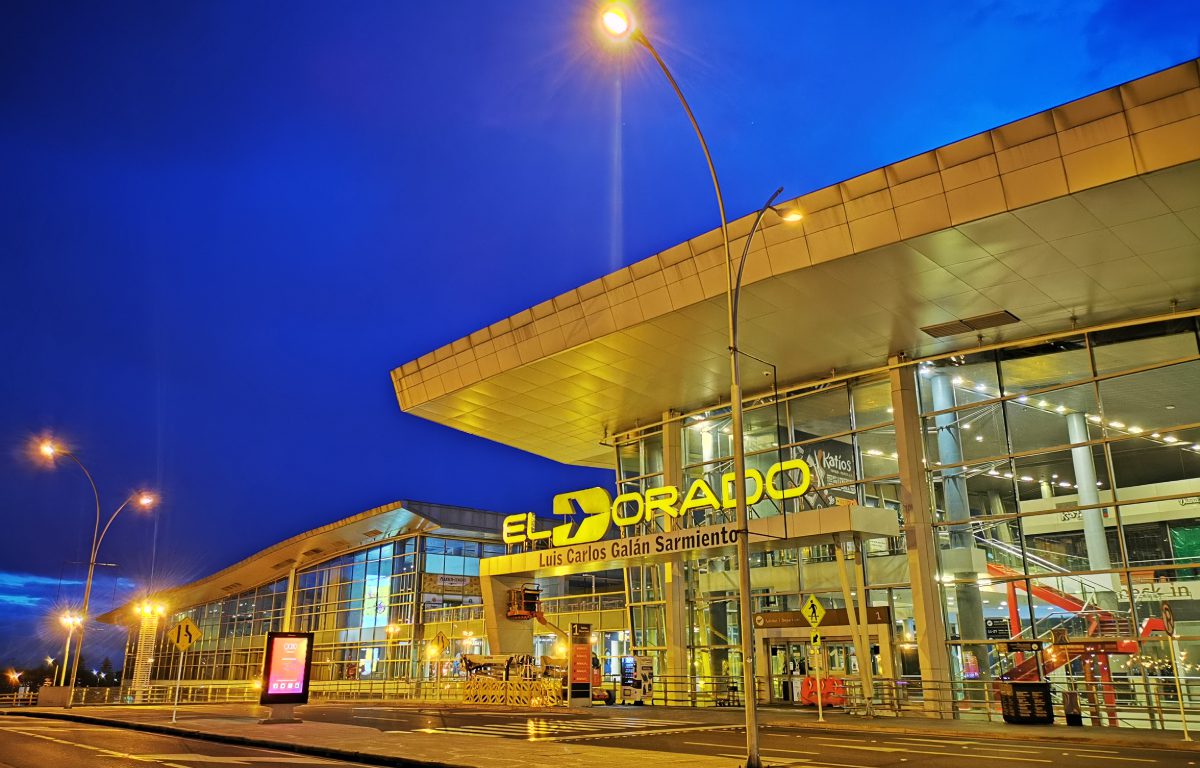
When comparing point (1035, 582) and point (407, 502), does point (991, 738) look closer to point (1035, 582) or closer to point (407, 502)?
point (1035, 582)

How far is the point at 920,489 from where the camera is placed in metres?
25.9

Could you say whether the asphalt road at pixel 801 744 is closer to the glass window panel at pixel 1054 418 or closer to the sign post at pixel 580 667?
the sign post at pixel 580 667

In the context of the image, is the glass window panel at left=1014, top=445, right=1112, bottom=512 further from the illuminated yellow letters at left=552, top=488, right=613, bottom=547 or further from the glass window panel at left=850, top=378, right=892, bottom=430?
the illuminated yellow letters at left=552, top=488, right=613, bottom=547

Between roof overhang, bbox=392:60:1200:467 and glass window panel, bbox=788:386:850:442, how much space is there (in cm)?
86

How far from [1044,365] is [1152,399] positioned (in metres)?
2.93

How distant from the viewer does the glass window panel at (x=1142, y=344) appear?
22.8 m

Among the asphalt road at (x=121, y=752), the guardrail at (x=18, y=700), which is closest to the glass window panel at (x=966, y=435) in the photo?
the asphalt road at (x=121, y=752)

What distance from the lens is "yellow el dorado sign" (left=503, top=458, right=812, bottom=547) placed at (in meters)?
25.7

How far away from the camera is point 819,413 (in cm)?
3022

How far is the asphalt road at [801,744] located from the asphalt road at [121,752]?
4.00 m

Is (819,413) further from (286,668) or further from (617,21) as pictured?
(617,21)

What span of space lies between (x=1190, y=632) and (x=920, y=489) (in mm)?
7450

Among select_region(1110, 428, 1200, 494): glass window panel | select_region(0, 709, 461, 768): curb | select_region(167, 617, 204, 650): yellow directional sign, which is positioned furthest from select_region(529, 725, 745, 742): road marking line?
select_region(167, 617, 204, 650): yellow directional sign

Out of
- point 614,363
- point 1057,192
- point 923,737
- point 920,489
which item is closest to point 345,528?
point 614,363
